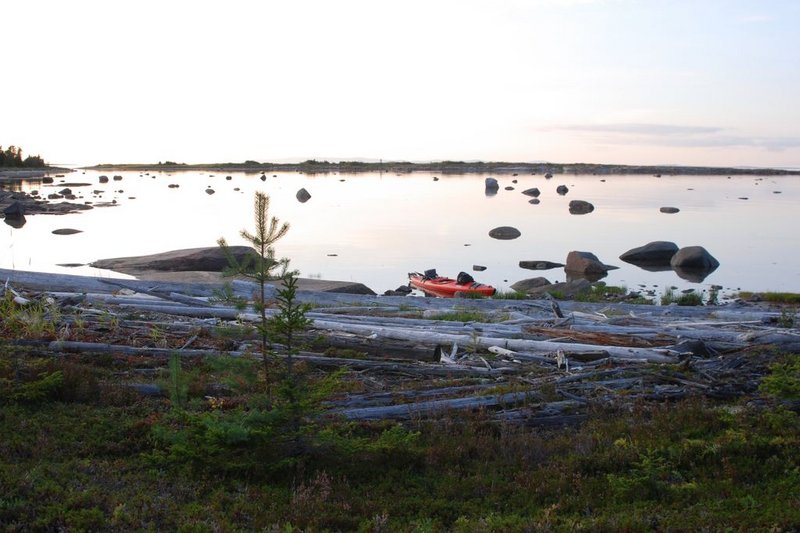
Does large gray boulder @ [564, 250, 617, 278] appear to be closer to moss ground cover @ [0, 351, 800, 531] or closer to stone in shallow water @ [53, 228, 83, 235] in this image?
moss ground cover @ [0, 351, 800, 531]

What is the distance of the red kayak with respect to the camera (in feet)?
76.2

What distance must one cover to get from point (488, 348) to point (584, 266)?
69.0ft

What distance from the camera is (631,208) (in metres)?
66.6

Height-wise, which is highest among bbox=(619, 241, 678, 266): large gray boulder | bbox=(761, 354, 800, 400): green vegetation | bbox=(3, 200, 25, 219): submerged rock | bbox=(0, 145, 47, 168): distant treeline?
bbox=(0, 145, 47, 168): distant treeline

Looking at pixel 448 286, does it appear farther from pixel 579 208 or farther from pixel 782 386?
pixel 579 208

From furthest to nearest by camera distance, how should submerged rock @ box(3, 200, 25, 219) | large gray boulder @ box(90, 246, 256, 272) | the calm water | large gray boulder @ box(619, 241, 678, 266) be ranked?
1. submerged rock @ box(3, 200, 25, 219)
2. large gray boulder @ box(619, 241, 678, 266)
3. the calm water
4. large gray boulder @ box(90, 246, 256, 272)

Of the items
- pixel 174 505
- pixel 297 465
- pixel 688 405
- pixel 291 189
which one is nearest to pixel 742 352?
pixel 688 405

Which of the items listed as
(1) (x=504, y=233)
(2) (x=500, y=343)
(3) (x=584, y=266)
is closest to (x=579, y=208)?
(1) (x=504, y=233)

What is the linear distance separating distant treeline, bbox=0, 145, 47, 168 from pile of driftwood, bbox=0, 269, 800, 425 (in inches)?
4084

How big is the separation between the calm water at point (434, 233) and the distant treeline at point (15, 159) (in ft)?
120

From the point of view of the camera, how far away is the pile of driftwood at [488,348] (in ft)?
29.5

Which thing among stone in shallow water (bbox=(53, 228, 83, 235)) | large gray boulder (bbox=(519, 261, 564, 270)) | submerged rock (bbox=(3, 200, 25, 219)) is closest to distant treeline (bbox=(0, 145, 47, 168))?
submerged rock (bbox=(3, 200, 25, 219))

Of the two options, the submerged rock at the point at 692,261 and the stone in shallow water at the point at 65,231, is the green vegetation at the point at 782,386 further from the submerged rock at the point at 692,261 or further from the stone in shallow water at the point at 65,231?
the stone in shallow water at the point at 65,231

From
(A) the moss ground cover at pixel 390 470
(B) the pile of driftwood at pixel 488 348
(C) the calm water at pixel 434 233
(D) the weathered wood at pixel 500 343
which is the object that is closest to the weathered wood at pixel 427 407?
(B) the pile of driftwood at pixel 488 348
